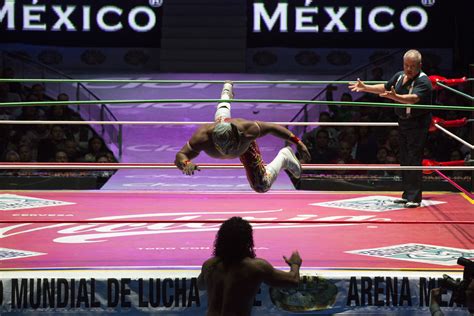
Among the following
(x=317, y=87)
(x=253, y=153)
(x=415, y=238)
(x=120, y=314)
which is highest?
(x=317, y=87)

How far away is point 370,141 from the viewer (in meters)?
8.45

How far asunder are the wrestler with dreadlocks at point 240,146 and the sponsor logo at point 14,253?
1066mm

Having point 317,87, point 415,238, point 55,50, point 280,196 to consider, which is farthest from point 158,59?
point 415,238

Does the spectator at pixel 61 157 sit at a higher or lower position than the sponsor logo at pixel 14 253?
higher

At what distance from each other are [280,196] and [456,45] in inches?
243

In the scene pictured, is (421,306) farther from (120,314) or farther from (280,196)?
(280,196)

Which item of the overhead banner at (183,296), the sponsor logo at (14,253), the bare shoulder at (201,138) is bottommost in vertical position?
the overhead banner at (183,296)

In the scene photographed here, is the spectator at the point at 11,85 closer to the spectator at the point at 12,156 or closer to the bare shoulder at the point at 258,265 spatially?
the spectator at the point at 12,156

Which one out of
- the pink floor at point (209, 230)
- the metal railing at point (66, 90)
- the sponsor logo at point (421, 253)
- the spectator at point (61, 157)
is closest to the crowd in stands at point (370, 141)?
the pink floor at point (209, 230)

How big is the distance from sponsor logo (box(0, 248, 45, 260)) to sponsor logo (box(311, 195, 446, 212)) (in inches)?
88.3

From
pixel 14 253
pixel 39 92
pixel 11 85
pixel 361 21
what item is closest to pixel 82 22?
pixel 11 85

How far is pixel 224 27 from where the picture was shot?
1228 centimetres

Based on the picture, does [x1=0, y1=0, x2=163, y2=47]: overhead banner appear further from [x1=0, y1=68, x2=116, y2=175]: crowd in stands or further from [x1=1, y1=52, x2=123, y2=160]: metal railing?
[x1=0, y1=68, x2=116, y2=175]: crowd in stands

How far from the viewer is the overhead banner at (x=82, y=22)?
36.7 ft
